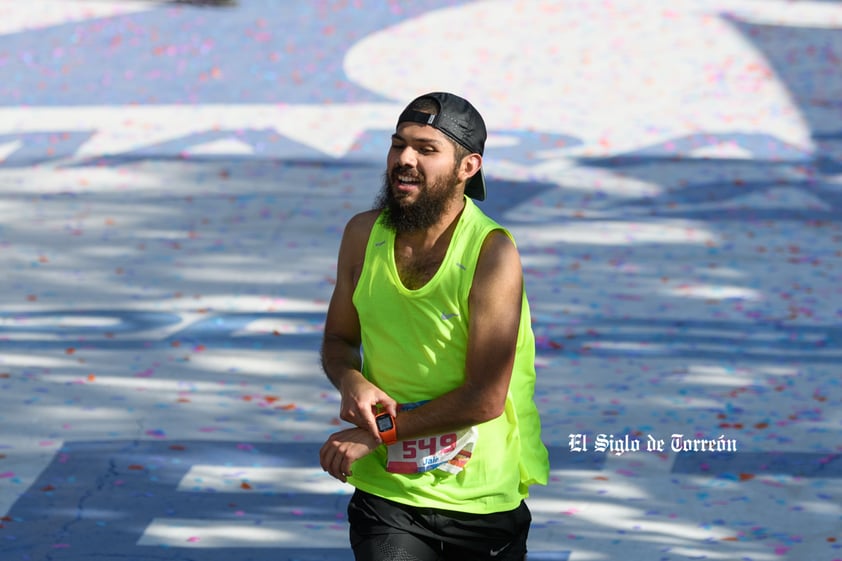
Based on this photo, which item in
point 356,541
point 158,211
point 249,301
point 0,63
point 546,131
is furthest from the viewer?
point 0,63

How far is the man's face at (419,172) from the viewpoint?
350cm

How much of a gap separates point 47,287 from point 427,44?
8.98 metres

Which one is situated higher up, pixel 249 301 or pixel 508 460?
pixel 508 460

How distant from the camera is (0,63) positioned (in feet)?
55.7

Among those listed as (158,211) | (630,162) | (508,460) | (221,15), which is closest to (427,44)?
(221,15)

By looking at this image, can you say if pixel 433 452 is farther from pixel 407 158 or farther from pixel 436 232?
pixel 407 158

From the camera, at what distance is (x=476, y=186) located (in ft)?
12.1

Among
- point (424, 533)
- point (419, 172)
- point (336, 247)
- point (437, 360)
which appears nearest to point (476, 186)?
point (419, 172)

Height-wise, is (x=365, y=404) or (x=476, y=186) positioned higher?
(x=476, y=186)

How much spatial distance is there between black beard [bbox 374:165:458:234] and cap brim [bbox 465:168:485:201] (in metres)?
0.13

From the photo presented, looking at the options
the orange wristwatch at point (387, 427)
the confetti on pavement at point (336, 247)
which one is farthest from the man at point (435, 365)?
the confetti on pavement at point (336, 247)

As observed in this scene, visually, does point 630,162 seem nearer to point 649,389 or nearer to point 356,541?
point 649,389

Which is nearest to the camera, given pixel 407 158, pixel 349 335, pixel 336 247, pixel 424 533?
pixel 407 158

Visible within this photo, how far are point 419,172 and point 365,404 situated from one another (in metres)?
0.59
